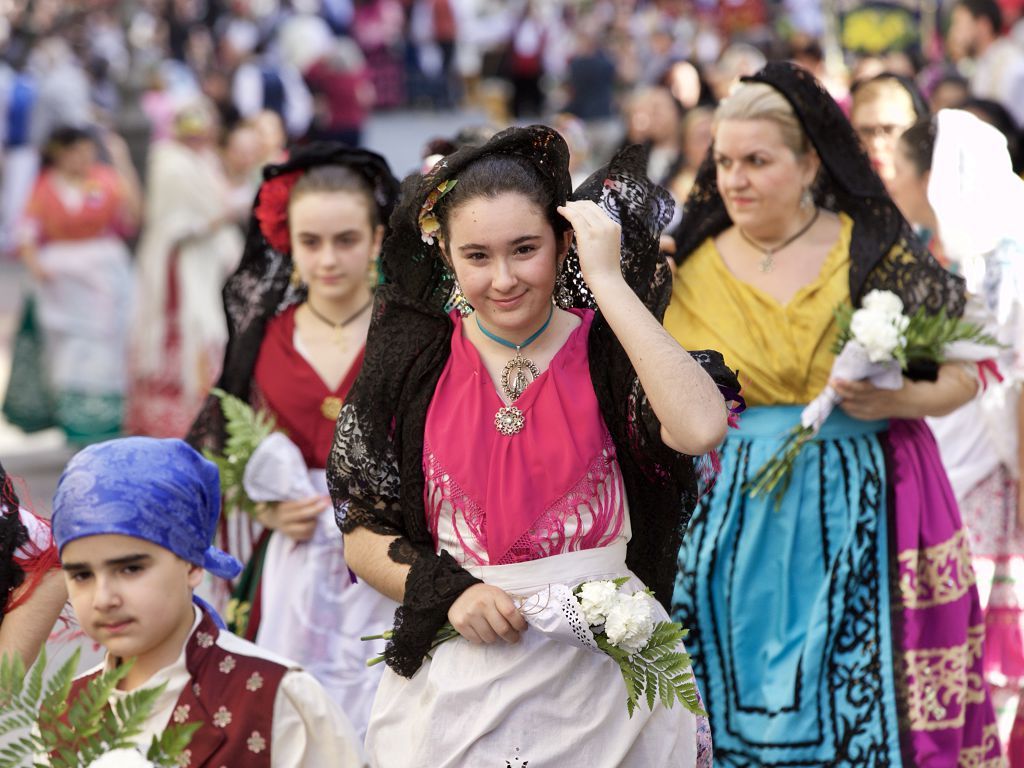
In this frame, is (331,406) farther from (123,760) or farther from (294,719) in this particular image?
(123,760)

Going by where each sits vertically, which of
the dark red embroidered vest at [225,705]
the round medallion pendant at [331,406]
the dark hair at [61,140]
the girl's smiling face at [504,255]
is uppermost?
the dark hair at [61,140]

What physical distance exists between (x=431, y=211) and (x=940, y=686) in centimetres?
234

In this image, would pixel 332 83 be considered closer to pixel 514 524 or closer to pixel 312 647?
pixel 312 647

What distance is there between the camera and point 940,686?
4824 millimetres

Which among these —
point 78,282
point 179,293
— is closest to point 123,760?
point 179,293

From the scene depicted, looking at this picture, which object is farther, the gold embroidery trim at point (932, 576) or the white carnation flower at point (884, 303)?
the gold embroidery trim at point (932, 576)

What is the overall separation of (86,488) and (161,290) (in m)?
7.23

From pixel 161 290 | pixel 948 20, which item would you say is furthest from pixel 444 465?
pixel 948 20

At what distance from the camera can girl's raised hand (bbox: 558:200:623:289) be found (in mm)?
3312

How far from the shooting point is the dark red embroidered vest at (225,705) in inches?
142

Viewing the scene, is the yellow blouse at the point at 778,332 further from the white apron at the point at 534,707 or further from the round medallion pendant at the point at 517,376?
the white apron at the point at 534,707

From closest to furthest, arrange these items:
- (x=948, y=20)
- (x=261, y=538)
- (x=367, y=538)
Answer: (x=367, y=538) < (x=261, y=538) < (x=948, y=20)

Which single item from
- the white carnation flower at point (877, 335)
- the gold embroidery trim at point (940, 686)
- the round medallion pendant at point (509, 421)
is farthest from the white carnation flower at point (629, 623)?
the gold embroidery trim at point (940, 686)

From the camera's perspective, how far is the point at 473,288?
3.39 m
